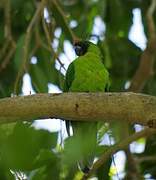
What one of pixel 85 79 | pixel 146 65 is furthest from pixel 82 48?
pixel 146 65

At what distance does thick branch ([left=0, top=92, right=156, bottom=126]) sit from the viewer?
1679 millimetres

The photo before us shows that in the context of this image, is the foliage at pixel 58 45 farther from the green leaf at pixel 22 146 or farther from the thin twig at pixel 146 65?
the green leaf at pixel 22 146

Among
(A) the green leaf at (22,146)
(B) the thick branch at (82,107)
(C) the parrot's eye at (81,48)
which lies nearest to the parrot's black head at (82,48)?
(C) the parrot's eye at (81,48)

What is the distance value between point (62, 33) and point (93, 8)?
0.78m

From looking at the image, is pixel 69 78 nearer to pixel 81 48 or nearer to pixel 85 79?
pixel 85 79

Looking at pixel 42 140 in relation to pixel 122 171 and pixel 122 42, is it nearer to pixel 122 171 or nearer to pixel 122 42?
pixel 122 171

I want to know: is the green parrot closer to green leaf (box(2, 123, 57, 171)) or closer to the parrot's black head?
the parrot's black head

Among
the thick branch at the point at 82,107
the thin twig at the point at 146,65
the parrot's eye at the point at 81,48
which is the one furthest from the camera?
the thin twig at the point at 146,65

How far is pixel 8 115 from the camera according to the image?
1.69 m

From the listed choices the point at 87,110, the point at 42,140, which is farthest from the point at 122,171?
the point at 42,140

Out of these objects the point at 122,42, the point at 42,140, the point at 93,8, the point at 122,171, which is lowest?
the point at 122,171

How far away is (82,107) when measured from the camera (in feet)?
5.58

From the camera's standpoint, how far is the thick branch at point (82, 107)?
1679 mm

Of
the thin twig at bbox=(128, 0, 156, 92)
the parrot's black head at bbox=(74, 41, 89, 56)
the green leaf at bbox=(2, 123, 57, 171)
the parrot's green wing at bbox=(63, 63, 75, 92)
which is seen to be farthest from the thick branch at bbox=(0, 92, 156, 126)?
the thin twig at bbox=(128, 0, 156, 92)
